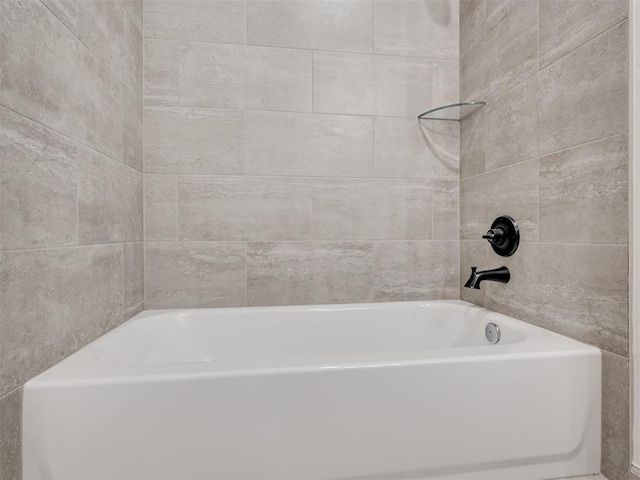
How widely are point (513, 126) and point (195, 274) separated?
142 centimetres

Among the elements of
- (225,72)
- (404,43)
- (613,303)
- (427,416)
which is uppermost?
(404,43)

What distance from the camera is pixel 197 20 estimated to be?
1.54m

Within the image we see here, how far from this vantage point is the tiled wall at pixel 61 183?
74cm

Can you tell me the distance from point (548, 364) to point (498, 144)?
90cm

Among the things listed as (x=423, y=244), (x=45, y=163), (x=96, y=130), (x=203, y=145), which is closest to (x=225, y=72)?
(x=203, y=145)

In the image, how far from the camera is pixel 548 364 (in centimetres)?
93

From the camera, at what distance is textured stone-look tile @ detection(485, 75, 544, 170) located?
1.27 metres

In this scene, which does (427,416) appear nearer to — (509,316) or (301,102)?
(509,316)

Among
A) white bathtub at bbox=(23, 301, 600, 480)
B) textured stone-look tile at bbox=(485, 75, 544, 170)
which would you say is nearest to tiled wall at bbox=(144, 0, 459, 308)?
textured stone-look tile at bbox=(485, 75, 544, 170)

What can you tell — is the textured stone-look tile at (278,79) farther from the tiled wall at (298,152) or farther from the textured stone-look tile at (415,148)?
the textured stone-look tile at (415,148)

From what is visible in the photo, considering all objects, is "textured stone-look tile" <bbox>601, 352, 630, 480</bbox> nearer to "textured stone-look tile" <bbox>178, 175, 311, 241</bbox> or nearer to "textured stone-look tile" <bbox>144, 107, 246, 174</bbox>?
"textured stone-look tile" <bbox>178, 175, 311, 241</bbox>

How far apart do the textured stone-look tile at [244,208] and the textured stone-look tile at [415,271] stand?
1.31 ft

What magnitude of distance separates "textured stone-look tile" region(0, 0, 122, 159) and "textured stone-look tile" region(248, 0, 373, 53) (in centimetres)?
71

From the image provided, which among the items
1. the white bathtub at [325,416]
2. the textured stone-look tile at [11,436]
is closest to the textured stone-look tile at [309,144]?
the white bathtub at [325,416]
